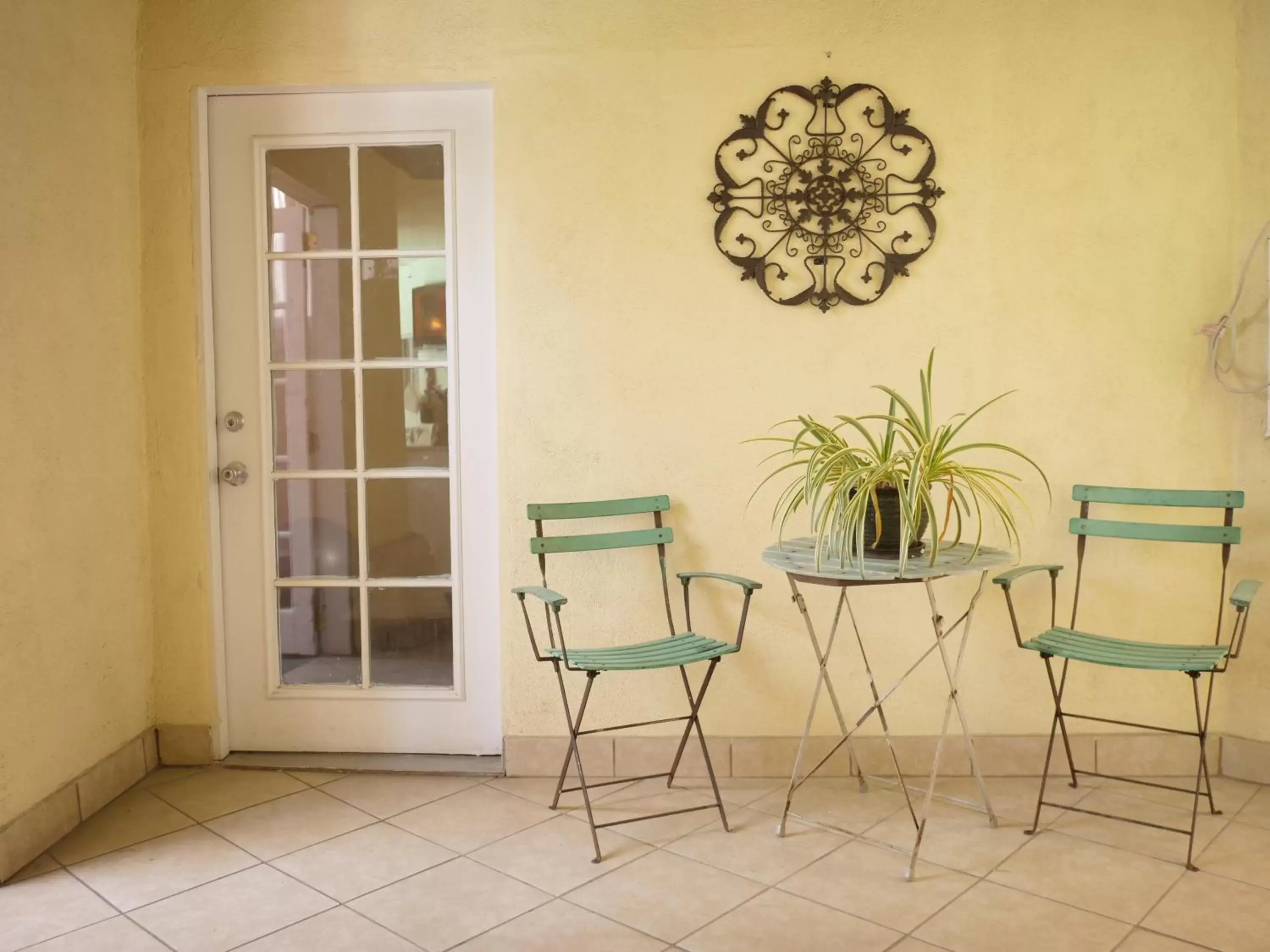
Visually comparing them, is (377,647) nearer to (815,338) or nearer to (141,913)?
(141,913)

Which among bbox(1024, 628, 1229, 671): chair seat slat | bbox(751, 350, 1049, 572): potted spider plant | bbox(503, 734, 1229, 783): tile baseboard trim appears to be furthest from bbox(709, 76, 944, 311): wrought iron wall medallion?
bbox(503, 734, 1229, 783): tile baseboard trim

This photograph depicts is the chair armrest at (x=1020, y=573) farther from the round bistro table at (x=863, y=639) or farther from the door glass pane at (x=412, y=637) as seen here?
the door glass pane at (x=412, y=637)

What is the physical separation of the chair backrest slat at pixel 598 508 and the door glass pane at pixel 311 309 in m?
0.90

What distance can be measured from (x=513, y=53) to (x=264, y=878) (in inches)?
103

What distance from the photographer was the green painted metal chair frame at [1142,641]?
2.84m

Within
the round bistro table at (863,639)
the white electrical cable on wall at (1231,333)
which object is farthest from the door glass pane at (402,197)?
the white electrical cable on wall at (1231,333)

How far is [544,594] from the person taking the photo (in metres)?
2.98

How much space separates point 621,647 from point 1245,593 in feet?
6.00

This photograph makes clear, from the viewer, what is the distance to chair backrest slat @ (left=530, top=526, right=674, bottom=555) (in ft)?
10.5

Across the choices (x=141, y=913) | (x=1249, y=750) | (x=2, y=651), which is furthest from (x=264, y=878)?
(x=1249, y=750)

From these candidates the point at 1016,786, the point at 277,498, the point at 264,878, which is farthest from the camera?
the point at 277,498

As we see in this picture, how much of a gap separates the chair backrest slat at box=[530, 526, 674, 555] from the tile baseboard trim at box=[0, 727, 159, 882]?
1.51m

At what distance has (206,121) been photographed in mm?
3465

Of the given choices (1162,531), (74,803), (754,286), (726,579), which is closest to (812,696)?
(726,579)
